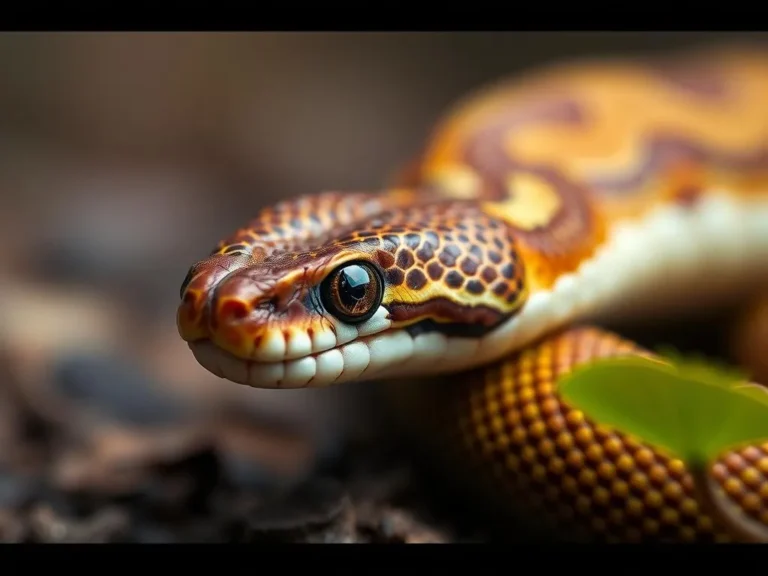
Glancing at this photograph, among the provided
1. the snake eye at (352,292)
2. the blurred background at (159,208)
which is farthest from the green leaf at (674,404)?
the blurred background at (159,208)

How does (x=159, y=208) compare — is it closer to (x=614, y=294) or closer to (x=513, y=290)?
(x=614, y=294)

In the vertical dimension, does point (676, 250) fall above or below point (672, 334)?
above

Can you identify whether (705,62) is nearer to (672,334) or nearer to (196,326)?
(672,334)

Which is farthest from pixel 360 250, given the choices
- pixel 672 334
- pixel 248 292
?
pixel 672 334

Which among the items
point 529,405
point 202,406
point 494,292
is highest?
point 494,292

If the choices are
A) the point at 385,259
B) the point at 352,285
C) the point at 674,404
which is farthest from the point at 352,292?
the point at 674,404

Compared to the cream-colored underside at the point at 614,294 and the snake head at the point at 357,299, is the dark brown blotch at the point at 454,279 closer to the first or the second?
the snake head at the point at 357,299

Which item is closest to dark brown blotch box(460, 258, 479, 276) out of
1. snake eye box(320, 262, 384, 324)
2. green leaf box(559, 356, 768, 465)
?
snake eye box(320, 262, 384, 324)
